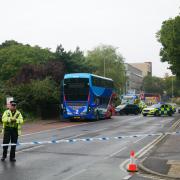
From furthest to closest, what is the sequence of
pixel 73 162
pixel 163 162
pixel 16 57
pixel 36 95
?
pixel 16 57 → pixel 36 95 → pixel 73 162 → pixel 163 162

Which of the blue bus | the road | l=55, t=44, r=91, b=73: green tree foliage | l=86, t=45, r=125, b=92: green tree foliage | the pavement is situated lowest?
the road

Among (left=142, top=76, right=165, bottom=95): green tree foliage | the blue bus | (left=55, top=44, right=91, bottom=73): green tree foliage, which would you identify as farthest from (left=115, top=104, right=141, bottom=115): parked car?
(left=142, top=76, right=165, bottom=95): green tree foliage

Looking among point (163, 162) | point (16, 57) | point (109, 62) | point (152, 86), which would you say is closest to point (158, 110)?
point (16, 57)

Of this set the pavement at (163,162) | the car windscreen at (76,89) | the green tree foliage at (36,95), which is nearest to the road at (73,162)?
the pavement at (163,162)

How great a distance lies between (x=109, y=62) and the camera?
3821 inches

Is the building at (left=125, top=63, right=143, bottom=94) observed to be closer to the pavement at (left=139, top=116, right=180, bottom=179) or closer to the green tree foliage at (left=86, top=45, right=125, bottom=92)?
the green tree foliage at (left=86, top=45, right=125, bottom=92)

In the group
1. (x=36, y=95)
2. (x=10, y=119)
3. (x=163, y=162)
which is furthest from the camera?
(x=36, y=95)

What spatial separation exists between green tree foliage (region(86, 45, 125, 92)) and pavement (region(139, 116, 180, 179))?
2975 inches

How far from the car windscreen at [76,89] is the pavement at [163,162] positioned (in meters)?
20.1

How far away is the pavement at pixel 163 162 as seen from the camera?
37.1ft

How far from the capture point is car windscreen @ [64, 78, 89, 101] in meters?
37.8

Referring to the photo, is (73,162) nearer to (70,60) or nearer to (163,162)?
(163,162)

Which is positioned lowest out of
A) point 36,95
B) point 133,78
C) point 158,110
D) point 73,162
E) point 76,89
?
point 73,162

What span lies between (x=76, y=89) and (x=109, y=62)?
5967cm
